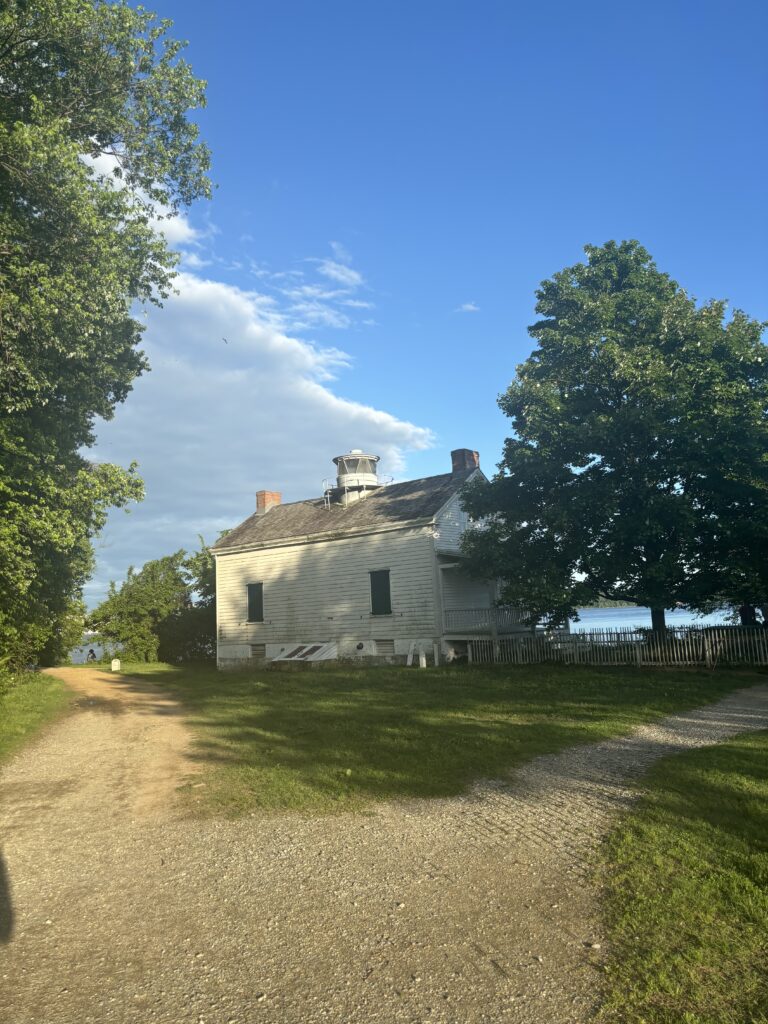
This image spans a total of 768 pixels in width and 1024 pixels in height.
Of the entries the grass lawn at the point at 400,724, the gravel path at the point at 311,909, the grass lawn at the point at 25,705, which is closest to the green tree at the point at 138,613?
the grass lawn at the point at 25,705

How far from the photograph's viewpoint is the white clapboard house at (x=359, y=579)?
25594 millimetres

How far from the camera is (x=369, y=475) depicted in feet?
103

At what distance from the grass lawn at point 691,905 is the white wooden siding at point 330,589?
18.5 metres

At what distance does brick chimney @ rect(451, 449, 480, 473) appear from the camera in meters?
29.6

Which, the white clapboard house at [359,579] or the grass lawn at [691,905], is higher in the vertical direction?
the white clapboard house at [359,579]

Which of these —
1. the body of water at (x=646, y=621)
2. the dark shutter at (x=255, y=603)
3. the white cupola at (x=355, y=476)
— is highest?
the white cupola at (x=355, y=476)

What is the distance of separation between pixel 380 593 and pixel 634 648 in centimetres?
1005

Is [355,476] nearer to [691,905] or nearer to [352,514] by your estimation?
[352,514]

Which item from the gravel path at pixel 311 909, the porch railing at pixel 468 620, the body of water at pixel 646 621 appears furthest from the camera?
the porch railing at pixel 468 620

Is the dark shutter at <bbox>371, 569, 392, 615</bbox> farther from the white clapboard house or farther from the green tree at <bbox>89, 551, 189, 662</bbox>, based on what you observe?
the green tree at <bbox>89, 551, 189, 662</bbox>

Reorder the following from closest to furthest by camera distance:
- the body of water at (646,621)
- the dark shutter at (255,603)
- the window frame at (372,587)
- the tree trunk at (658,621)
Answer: the tree trunk at (658,621) < the body of water at (646,621) < the window frame at (372,587) < the dark shutter at (255,603)

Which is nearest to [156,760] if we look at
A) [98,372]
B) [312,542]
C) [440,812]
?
[440,812]

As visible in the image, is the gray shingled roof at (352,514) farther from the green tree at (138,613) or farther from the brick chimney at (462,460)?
the green tree at (138,613)

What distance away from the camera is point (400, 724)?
40.2 ft
